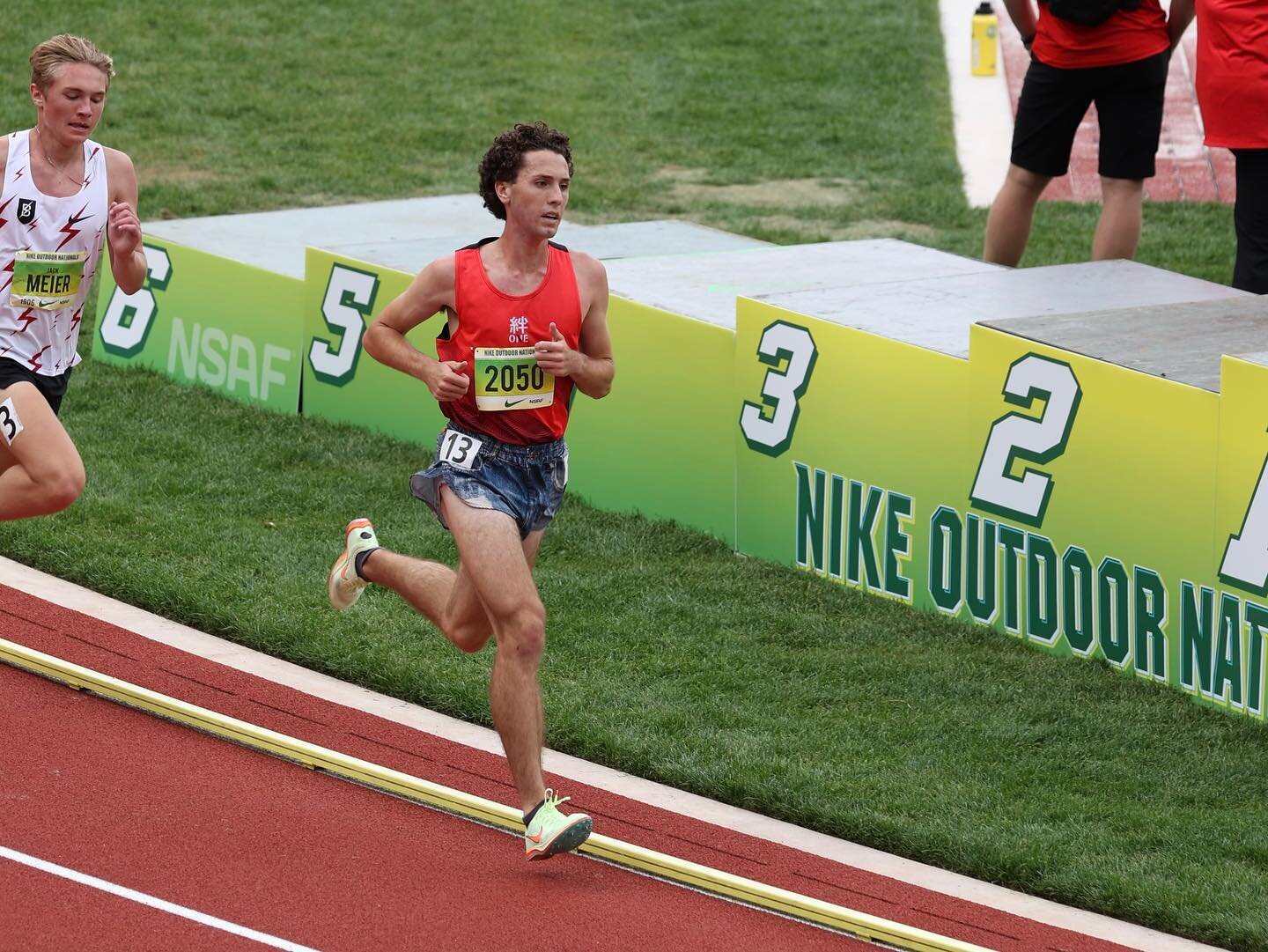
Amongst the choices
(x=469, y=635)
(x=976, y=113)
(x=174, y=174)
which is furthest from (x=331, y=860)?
(x=976, y=113)

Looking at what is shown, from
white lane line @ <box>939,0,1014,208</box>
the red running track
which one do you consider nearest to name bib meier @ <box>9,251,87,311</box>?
the red running track

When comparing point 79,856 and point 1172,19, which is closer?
point 79,856

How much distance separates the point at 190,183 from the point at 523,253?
1056 centimetres

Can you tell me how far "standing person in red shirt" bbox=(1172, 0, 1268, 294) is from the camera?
333 inches

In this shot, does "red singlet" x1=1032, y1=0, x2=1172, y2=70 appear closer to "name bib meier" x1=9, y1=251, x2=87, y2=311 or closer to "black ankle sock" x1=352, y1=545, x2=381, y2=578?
"black ankle sock" x1=352, y1=545, x2=381, y2=578

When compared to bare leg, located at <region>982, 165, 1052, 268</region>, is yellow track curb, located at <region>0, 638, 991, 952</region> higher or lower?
lower

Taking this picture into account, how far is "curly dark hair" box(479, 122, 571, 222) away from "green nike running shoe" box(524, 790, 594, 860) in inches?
65.2

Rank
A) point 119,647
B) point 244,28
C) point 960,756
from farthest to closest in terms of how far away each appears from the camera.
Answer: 1. point 244,28
2. point 119,647
3. point 960,756

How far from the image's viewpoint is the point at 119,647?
24.2 ft

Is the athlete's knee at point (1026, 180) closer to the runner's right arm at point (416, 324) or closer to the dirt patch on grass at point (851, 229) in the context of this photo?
the dirt patch on grass at point (851, 229)

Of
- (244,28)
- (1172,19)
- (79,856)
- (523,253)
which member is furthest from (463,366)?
(244,28)

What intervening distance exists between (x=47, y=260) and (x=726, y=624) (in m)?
2.85

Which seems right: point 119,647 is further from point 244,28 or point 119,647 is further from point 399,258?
point 244,28

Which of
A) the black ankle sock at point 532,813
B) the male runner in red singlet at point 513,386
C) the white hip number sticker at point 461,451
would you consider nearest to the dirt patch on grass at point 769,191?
the male runner in red singlet at point 513,386
